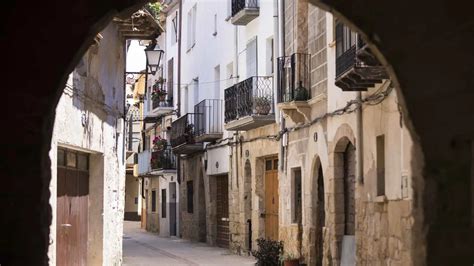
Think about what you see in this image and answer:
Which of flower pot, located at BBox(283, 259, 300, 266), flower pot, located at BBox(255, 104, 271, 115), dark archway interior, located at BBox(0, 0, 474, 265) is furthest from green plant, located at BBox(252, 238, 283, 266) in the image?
dark archway interior, located at BBox(0, 0, 474, 265)

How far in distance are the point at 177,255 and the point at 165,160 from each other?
13.1 metres

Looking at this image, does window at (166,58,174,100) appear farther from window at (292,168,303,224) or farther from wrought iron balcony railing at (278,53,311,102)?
wrought iron balcony railing at (278,53,311,102)

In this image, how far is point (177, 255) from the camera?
85.9ft

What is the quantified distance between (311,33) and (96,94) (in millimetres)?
5810

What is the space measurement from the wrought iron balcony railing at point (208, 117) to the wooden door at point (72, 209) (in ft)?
46.2

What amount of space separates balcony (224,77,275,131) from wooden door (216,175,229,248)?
16.5 feet

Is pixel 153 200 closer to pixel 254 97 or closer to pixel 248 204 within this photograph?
pixel 248 204

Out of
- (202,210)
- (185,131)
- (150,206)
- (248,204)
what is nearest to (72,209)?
(248,204)

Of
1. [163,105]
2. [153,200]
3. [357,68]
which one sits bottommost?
[153,200]

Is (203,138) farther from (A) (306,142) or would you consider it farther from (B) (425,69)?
(B) (425,69)

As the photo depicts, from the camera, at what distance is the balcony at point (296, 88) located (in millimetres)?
19766

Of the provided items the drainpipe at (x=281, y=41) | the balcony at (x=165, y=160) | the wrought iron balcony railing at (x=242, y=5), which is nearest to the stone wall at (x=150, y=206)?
the balcony at (x=165, y=160)

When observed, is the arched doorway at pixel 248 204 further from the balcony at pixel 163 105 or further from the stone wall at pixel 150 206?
the stone wall at pixel 150 206

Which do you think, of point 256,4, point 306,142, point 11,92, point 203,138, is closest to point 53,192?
point 11,92
